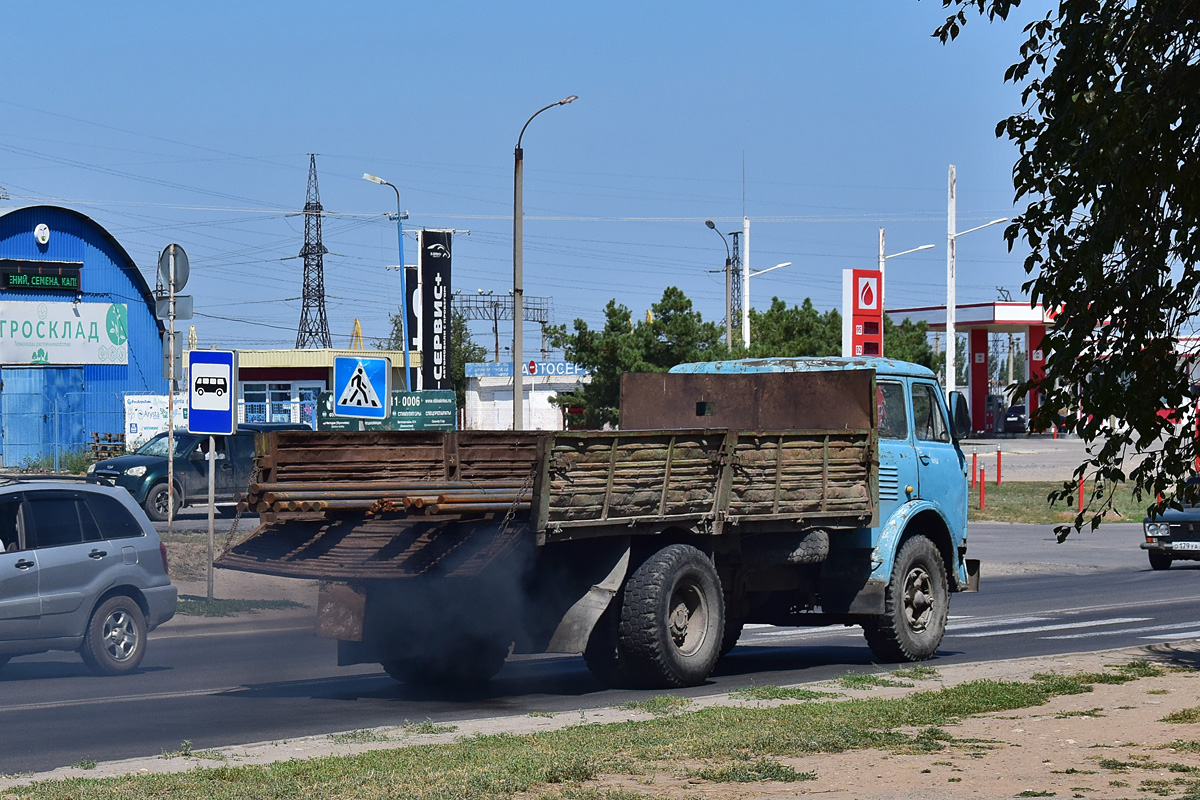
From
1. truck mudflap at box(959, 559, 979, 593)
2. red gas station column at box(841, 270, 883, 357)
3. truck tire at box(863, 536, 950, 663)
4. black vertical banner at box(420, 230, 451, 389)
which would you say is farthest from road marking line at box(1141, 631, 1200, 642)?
black vertical banner at box(420, 230, 451, 389)

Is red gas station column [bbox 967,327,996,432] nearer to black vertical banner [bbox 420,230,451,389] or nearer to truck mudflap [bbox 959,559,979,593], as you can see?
black vertical banner [bbox 420,230,451,389]

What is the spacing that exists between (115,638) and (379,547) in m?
3.77

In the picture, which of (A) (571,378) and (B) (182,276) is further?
(A) (571,378)

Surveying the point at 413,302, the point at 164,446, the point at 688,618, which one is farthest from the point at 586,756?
the point at 413,302

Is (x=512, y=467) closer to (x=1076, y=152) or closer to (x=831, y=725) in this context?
(x=831, y=725)

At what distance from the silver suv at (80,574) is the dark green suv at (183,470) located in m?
15.1

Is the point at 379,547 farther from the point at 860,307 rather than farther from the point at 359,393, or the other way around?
the point at 860,307

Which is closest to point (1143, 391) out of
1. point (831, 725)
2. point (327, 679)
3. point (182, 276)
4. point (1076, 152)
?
point (1076, 152)

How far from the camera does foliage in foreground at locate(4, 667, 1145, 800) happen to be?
23.8 ft

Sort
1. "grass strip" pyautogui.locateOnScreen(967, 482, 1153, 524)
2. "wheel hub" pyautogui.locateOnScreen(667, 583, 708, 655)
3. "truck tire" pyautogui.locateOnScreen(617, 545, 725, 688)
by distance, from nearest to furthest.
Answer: "truck tire" pyautogui.locateOnScreen(617, 545, 725, 688)
"wheel hub" pyautogui.locateOnScreen(667, 583, 708, 655)
"grass strip" pyautogui.locateOnScreen(967, 482, 1153, 524)

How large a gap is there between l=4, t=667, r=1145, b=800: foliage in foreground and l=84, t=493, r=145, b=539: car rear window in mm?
5314

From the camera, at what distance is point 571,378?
94.3 m

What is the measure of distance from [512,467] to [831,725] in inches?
129

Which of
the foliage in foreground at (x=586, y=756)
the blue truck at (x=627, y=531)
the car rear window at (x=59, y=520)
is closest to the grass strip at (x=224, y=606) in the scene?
the car rear window at (x=59, y=520)
